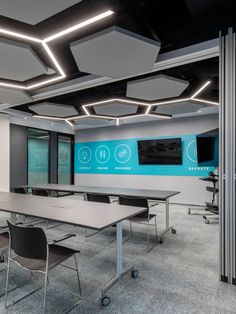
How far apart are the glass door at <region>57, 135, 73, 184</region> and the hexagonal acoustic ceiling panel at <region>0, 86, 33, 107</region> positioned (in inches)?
153

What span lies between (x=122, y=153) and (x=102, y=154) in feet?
2.96

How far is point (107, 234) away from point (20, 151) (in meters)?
4.56

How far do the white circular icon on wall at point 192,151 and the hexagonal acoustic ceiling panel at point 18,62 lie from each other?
4.80 meters

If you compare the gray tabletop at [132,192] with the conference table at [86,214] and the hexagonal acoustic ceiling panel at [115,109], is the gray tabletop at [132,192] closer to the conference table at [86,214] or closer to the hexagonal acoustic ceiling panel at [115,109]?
the conference table at [86,214]

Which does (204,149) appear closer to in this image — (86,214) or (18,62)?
(86,214)

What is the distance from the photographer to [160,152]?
6.96 m

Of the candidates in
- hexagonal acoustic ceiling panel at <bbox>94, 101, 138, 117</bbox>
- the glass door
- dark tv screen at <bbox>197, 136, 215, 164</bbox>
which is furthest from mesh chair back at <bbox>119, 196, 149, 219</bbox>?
the glass door

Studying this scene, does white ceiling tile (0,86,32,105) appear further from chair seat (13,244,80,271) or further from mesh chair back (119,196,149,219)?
chair seat (13,244,80,271)

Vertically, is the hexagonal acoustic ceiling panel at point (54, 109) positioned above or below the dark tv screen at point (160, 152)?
above

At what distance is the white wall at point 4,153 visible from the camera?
20.0ft

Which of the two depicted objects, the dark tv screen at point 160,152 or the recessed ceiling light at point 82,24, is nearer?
the recessed ceiling light at point 82,24

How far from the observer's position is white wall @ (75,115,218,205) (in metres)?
6.37

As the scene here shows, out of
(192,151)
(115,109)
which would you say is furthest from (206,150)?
(115,109)

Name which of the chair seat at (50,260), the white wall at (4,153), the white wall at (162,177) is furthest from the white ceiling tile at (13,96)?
the white wall at (162,177)
